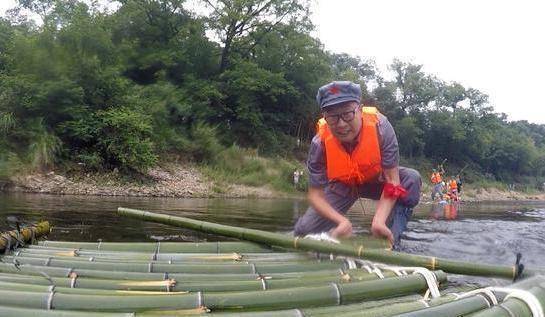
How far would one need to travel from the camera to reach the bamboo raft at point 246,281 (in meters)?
2.00

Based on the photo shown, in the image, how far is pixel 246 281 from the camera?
100 inches

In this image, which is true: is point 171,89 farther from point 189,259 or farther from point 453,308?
point 453,308

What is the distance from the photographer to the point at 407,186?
4.32 metres

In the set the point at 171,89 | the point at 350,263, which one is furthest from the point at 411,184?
the point at 171,89

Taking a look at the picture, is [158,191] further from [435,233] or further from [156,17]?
[156,17]

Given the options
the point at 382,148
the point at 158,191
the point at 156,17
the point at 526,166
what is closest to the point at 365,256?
the point at 382,148

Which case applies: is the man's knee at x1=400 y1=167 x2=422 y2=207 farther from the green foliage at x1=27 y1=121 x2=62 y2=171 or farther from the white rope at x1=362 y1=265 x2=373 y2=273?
the green foliage at x1=27 y1=121 x2=62 y2=171

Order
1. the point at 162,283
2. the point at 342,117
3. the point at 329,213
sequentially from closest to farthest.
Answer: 1. the point at 162,283
2. the point at 342,117
3. the point at 329,213

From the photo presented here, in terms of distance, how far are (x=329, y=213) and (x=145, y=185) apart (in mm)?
15578

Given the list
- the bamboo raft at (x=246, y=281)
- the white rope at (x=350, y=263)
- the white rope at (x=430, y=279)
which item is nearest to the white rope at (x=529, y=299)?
the bamboo raft at (x=246, y=281)

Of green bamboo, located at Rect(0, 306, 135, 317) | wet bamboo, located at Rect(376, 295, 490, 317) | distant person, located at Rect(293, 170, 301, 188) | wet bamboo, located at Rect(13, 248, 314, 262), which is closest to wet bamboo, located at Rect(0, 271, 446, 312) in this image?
green bamboo, located at Rect(0, 306, 135, 317)

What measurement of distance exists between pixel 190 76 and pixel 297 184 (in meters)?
9.11

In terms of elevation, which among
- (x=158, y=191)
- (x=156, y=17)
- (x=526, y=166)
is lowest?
(x=158, y=191)

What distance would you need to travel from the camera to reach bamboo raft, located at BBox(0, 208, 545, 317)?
2.00 meters
